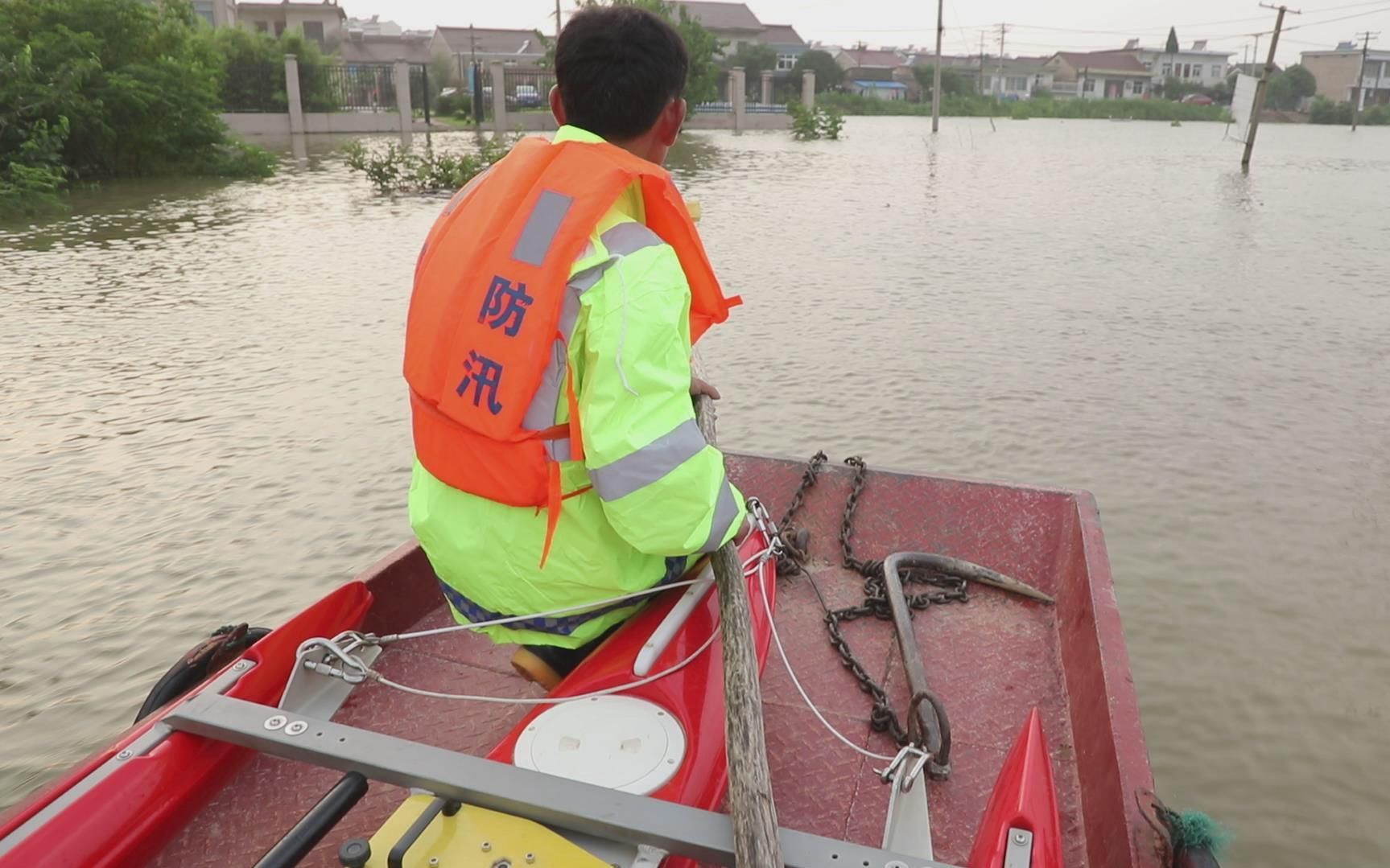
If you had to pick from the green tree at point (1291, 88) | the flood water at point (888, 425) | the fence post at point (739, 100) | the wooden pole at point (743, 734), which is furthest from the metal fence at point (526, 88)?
the green tree at point (1291, 88)

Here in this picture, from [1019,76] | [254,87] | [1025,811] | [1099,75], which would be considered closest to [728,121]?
[254,87]

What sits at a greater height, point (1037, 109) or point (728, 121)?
point (1037, 109)

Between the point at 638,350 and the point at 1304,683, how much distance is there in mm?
3486

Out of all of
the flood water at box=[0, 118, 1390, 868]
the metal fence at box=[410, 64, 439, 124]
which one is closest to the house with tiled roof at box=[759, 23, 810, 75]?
the metal fence at box=[410, 64, 439, 124]

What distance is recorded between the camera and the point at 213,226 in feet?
43.3

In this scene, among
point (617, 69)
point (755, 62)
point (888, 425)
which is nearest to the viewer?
point (617, 69)

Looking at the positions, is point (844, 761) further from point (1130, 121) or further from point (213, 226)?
point (1130, 121)

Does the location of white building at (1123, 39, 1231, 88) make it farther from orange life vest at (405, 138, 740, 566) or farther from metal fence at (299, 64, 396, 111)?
orange life vest at (405, 138, 740, 566)

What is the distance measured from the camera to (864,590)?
3.51 meters

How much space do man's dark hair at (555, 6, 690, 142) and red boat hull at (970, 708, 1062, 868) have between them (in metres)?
1.58

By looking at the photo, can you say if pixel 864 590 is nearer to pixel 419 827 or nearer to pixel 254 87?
pixel 419 827

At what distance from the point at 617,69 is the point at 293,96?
3296 cm

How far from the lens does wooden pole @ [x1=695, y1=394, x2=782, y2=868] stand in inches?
63.1

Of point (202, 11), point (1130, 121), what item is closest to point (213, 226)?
point (202, 11)
